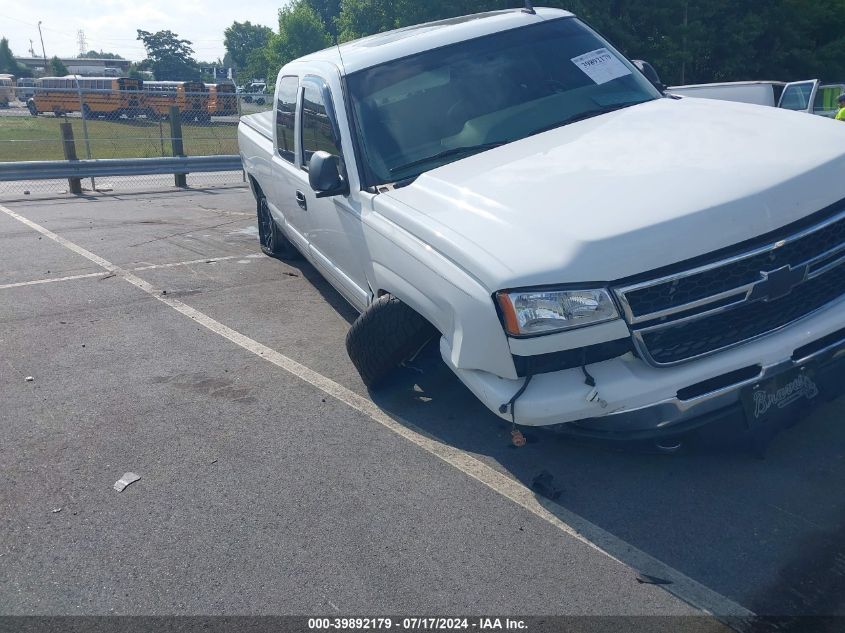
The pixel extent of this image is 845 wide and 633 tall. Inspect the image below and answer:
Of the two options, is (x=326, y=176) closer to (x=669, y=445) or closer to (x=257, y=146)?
(x=669, y=445)

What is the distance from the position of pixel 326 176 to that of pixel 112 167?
11.0 metres

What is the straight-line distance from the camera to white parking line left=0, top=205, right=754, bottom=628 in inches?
118

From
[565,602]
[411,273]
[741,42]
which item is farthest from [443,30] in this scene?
[741,42]

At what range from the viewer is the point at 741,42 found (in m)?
26.6

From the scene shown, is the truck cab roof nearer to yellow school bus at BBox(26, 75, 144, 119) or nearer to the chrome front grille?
the chrome front grille

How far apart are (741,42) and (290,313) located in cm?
2456

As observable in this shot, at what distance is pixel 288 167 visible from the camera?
6.33 m

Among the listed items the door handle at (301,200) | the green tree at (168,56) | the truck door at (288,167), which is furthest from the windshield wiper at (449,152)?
the green tree at (168,56)

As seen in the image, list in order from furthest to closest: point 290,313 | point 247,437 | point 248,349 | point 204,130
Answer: point 204,130
point 290,313
point 248,349
point 247,437

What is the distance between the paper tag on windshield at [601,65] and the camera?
525 cm

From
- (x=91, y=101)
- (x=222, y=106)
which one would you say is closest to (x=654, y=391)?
(x=222, y=106)

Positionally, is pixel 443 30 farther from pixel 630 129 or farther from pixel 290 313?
pixel 290 313

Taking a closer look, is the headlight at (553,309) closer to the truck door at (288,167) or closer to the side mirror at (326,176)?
the side mirror at (326,176)

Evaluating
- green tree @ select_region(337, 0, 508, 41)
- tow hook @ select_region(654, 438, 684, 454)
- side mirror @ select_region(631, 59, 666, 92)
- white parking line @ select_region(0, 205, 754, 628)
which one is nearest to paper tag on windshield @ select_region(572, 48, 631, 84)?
side mirror @ select_region(631, 59, 666, 92)
